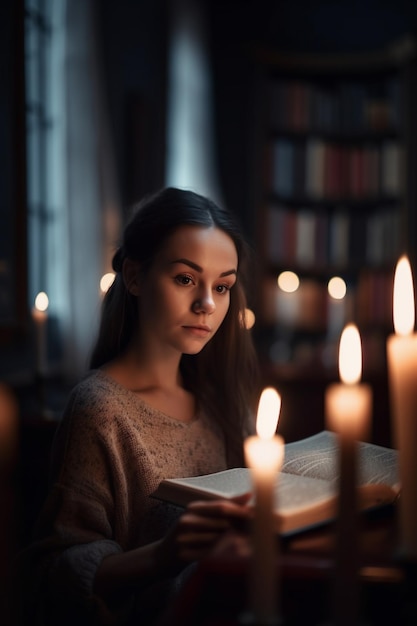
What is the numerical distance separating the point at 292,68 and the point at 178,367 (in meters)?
3.65

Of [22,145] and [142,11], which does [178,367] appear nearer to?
[22,145]

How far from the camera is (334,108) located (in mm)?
4699

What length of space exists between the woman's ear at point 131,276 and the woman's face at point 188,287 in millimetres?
56

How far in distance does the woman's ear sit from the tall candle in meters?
0.93

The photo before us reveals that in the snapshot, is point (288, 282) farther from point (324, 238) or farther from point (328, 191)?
point (328, 191)

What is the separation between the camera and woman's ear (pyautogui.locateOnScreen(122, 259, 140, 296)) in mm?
1475

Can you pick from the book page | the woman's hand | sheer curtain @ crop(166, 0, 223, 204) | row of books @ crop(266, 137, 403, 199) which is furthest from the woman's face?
row of books @ crop(266, 137, 403, 199)

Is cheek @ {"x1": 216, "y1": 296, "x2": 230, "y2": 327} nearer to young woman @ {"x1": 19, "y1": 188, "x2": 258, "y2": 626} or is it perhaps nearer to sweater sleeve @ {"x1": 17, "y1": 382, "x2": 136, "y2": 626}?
young woman @ {"x1": 19, "y1": 188, "x2": 258, "y2": 626}

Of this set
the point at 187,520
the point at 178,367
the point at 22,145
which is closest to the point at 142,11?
the point at 22,145

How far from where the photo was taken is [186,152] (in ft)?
14.6

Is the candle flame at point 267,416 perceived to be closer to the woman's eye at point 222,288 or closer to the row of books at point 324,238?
the woman's eye at point 222,288

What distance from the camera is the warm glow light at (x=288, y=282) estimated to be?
457 centimetres

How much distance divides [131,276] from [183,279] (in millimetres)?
165

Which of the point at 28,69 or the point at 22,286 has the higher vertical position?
the point at 28,69
